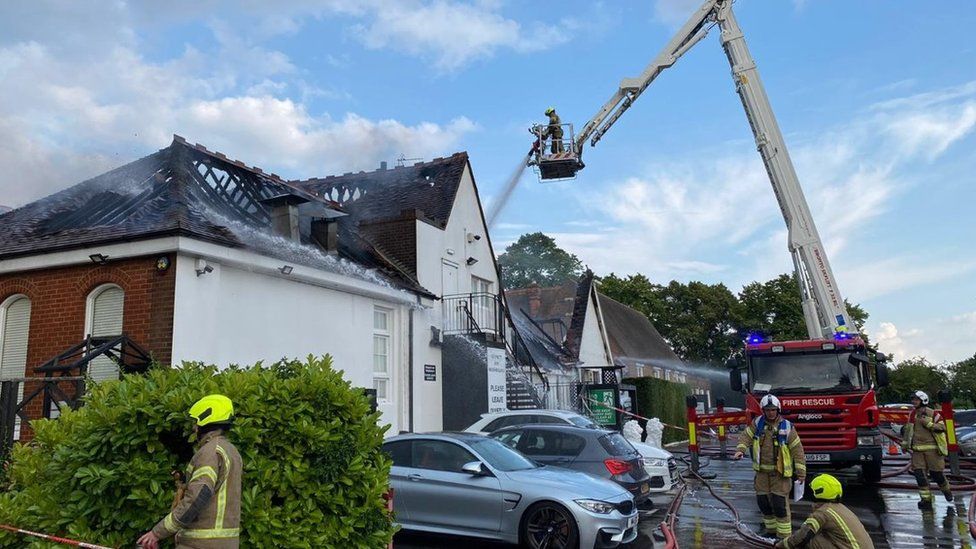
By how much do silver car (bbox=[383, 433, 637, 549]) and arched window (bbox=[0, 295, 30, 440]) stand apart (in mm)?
6625

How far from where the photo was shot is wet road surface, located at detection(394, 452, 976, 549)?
8898 millimetres

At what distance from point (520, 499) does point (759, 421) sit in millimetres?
3187

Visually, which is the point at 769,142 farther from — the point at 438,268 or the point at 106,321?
the point at 106,321

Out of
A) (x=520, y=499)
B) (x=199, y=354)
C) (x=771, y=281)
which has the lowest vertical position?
(x=520, y=499)

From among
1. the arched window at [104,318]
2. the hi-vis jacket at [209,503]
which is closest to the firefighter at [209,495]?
the hi-vis jacket at [209,503]

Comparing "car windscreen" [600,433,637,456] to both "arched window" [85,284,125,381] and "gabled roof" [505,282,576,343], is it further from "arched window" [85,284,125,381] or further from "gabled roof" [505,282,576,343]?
"gabled roof" [505,282,576,343]

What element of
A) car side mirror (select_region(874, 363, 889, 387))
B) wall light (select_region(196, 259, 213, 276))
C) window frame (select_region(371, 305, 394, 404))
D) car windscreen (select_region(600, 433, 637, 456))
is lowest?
car windscreen (select_region(600, 433, 637, 456))

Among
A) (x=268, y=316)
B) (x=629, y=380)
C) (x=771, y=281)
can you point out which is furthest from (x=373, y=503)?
(x=771, y=281)

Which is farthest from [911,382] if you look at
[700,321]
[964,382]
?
[700,321]

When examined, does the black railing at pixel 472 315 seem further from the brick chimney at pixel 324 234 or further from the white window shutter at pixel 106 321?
the white window shutter at pixel 106 321

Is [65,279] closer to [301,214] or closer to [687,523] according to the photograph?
[301,214]

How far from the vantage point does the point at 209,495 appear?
4.31 metres

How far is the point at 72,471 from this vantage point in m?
5.05

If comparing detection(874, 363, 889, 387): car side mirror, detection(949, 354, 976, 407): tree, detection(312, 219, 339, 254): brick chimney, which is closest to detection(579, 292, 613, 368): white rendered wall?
detection(312, 219, 339, 254): brick chimney
